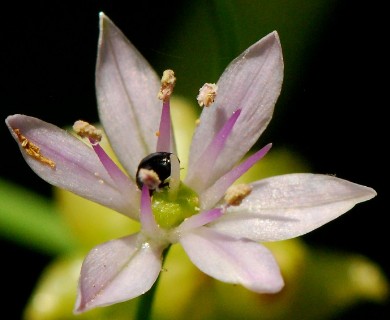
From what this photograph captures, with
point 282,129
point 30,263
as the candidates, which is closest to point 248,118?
point 282,129

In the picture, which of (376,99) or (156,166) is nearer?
(156,166)

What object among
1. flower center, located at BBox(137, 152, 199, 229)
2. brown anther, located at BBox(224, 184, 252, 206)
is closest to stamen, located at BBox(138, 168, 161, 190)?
flower center, located at BBox(137, 152, 199, 229)


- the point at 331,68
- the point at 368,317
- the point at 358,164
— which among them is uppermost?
the point at 331,68

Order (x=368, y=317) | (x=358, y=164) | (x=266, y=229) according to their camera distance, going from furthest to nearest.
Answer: (x=358, y=164)
(x=368, y=317)
(x=266, y=229)

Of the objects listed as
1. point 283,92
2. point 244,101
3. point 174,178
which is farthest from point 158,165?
point 283,92

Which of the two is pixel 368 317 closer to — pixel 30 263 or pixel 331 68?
pixel 331 68

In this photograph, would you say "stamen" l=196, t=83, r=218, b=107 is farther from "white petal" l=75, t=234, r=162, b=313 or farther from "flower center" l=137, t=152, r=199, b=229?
"white petal" l=75, t=234, r=162, b=313

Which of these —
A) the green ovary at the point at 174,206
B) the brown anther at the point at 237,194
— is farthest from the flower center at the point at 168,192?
the brown anther at the point at 237,194
